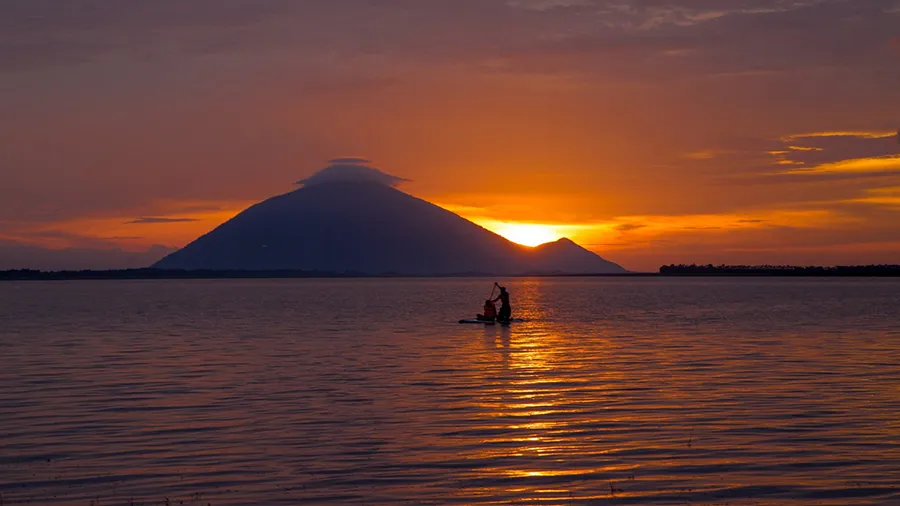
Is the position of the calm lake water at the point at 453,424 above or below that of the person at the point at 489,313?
below

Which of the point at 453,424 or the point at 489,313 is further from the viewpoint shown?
the point at 489,313

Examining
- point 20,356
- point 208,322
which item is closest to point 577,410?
point 20,356

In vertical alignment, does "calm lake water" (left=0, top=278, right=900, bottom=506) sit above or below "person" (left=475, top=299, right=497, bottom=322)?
below

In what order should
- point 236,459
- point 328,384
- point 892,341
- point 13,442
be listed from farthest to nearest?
point 892,341, point 328,384, point 13,442, point 236,459

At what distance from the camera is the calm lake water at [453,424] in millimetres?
18125

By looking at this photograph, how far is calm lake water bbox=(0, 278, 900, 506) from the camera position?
18.1 m

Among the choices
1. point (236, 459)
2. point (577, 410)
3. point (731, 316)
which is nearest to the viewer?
point (236, 459)

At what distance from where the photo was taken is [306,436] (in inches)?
929

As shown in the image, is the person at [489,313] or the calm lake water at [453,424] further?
the person at [489,313]

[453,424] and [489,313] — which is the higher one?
[489,313]

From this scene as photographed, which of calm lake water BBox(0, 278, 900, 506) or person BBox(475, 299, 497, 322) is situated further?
person BBox(475, 299, 497, 322)

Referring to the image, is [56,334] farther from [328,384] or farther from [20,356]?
[328,384]

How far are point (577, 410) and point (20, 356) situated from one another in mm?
29598

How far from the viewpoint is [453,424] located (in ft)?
82.7
